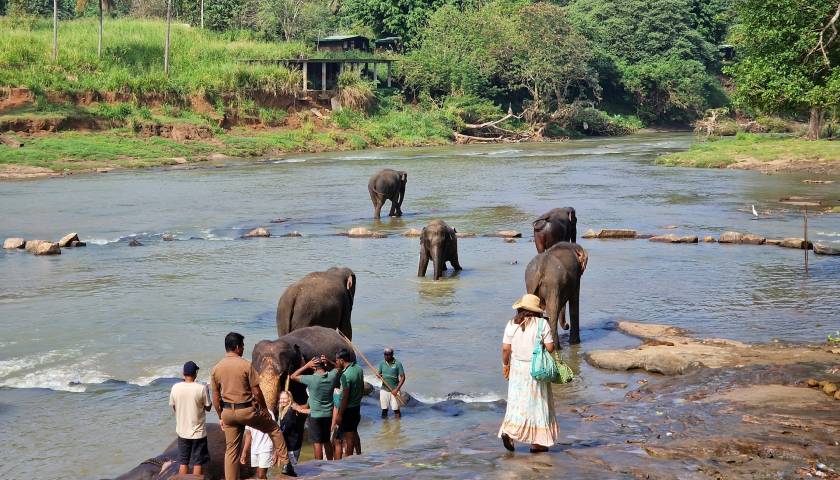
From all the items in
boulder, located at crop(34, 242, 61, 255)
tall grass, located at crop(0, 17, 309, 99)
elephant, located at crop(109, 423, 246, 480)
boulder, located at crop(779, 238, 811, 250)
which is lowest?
elephant, located at crop(109, 423, 246, 480)

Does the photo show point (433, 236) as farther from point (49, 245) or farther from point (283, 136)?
point (283, 136)

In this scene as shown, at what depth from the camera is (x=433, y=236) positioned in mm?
17469

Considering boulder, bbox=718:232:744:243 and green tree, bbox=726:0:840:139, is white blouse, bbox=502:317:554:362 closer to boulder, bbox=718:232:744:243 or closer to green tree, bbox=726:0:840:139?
green tree, bbox=726:0:840:139

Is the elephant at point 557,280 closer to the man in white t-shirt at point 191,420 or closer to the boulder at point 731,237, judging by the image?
the man in white t-shirt at point 191,420

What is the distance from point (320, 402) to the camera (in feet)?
28.0

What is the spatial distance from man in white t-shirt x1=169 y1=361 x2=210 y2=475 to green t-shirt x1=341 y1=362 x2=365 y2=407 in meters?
1.21

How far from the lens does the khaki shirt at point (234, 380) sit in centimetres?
773

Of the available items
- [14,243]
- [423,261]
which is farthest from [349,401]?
[14,243]

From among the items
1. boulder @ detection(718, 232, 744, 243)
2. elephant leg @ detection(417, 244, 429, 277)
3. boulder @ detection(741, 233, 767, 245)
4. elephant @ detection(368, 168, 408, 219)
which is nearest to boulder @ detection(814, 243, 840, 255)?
boulder @ detection(741, 233, 767, 245)

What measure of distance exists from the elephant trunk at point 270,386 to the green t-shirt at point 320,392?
0.22 m

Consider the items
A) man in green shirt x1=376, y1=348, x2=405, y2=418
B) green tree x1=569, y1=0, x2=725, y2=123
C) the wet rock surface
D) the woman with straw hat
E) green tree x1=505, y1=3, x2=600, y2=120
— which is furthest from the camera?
green tree x1=569, y1=0, x2=725, y2=123

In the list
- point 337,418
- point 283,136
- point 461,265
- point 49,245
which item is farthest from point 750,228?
point 283,136

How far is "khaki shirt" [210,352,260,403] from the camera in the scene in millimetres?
7734

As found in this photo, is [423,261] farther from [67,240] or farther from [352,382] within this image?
[352,382]
